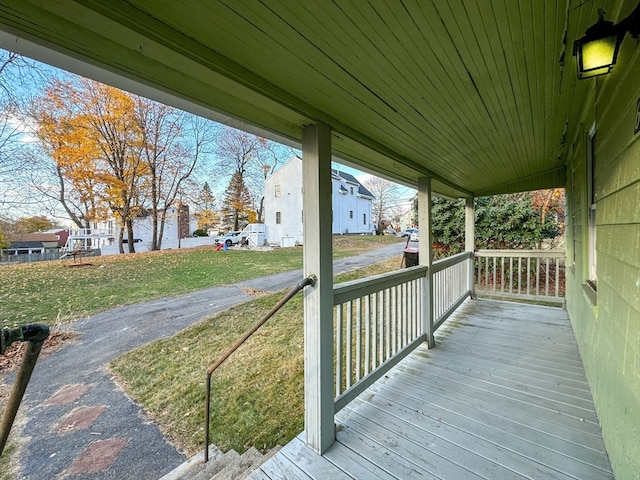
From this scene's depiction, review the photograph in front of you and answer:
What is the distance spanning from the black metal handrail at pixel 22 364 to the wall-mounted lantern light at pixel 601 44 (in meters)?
2.09

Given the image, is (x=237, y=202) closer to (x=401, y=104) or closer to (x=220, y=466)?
(x=220, y=466)

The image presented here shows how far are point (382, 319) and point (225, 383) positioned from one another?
221cm

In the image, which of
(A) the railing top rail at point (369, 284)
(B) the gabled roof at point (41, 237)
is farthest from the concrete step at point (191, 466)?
(B) the gabled roof at point (41, 237)

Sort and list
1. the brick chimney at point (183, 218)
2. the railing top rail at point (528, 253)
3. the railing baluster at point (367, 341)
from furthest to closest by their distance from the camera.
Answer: the brick chimney at point (183, 218), the railing top rail at point (528, 253), the railing baluster at point (367, 341)

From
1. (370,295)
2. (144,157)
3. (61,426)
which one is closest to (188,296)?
(61,426)

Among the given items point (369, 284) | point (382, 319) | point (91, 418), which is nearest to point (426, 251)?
point (382, 319)

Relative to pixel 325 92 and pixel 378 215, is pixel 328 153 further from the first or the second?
pixel 378 215

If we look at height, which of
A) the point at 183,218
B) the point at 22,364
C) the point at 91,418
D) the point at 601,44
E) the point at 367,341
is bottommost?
the point at 91,418

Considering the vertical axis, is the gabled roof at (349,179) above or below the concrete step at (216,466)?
above

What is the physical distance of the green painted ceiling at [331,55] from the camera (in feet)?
3.02

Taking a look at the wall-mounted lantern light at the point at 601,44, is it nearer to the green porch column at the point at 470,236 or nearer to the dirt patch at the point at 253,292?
the green porch column at the point at 470,236

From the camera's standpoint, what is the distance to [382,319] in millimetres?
2680

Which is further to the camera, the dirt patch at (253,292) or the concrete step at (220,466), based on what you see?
the dirt patch at (253,292)

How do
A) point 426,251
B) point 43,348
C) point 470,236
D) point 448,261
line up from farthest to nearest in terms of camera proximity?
point 470,236 < point 43,348 < point 448,261 < point 426,251
